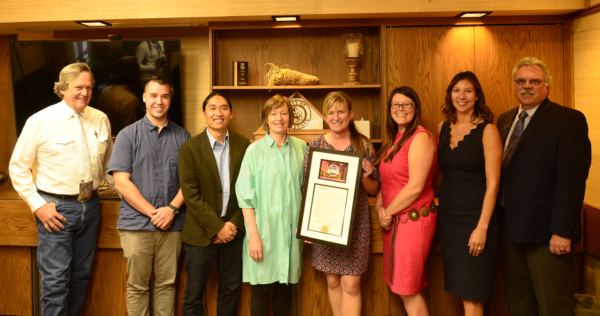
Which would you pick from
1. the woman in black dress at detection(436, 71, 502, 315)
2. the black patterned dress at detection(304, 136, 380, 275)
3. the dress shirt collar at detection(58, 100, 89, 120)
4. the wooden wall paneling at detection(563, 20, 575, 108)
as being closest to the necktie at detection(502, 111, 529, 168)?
the woman in black dress at detection(436, 71, 502, 315)

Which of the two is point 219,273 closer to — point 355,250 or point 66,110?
point 355,250

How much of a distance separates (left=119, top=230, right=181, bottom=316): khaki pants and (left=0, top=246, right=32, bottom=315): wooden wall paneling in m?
0.93

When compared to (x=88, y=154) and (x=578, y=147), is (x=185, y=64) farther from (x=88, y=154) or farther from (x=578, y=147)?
(x=578, y=147)

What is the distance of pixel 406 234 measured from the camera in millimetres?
2289

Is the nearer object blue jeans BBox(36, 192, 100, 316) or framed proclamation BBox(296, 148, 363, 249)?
framed proclamation BBox(296, 148, 363, 249)

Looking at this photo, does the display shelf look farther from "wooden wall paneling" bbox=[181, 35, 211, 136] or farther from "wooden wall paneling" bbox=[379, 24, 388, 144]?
"wooden wall paneling" bbox=[181, 35, 211, 136]

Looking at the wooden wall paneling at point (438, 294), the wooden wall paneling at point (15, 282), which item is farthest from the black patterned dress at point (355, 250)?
the wooden wall paneling at point (15, 282)

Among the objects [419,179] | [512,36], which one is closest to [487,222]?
[419,179]

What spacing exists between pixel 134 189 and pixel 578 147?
2.41 m

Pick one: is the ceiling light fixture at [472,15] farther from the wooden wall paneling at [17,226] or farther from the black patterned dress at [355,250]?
the wooden wall paneling at [17,226]

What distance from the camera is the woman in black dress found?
7.16 feet

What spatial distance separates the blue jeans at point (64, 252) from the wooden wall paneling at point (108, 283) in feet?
0.69

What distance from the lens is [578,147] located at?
6.83 feet

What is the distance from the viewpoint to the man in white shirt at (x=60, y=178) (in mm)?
2486
